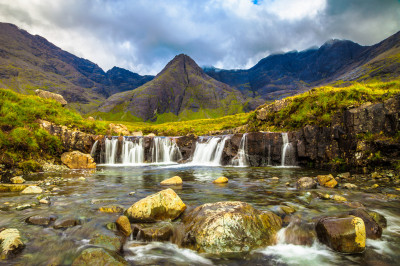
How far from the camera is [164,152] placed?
100 feet

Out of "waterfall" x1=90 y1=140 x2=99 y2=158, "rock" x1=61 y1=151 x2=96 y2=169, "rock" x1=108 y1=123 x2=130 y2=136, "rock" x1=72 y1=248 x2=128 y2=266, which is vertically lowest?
"rock" x1=72 y1=248 x2=128 y2=266

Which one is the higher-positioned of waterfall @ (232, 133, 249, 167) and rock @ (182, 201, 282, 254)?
waterfall @ (232, 133, 249, 167)

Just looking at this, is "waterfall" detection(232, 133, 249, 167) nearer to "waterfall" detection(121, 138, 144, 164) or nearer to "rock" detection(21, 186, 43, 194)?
"waterfall" detection(121, 138, 144, 164)

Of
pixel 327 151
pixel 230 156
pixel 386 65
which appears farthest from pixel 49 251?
pixel 386 65

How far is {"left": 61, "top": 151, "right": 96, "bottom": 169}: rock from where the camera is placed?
1997 centimetres

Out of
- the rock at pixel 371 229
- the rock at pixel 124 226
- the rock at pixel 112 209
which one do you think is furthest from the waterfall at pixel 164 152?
the rock at pixel 371 229

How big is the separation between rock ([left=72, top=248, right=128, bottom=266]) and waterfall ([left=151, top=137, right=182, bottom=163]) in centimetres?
2561

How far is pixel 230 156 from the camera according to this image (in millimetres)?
24125

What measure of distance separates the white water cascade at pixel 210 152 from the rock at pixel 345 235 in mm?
19686

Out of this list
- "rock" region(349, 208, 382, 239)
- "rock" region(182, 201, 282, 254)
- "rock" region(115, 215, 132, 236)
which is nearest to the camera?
"rock" region(182, 201, 282, 254)

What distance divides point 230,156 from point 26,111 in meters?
21.9

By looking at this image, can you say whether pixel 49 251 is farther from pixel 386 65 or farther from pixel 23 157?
pixel 386 65

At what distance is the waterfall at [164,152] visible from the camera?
30125mm

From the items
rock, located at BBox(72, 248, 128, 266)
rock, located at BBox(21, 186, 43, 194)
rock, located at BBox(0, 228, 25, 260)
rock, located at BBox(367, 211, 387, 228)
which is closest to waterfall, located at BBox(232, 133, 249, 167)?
rock, located at BBox(367, 211, 387, 228)
